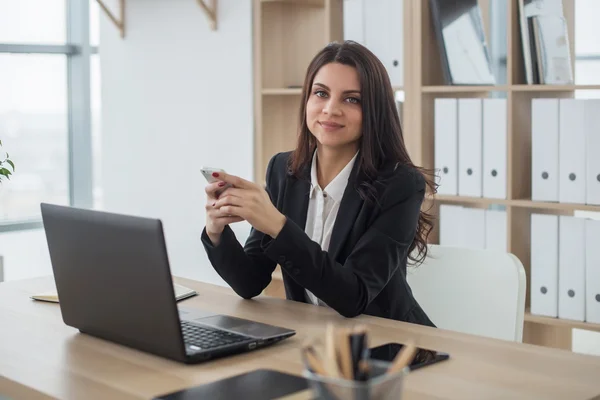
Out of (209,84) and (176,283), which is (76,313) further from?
(209,84)

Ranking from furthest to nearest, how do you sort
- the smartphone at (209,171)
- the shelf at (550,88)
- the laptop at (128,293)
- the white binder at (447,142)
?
the white binder at (447,142), the shelf at (550,88), the smartphone at (209,171), the laptop at (128,293)

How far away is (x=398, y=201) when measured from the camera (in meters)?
1.95

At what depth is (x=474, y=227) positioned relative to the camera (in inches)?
→ 124

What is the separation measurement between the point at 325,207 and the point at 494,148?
1172 mm

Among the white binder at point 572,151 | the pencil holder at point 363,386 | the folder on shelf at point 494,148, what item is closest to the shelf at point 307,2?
the folder on shelf at point 494,148

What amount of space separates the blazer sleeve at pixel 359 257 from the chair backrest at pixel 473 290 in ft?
0.32

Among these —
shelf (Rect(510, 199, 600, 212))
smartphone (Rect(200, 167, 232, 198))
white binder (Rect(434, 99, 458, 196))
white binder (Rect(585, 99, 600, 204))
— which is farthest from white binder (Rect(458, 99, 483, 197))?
smartphone (Rect(200, 167, 232, 198))

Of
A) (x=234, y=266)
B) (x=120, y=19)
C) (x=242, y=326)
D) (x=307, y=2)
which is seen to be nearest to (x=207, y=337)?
(x=242, y=326)

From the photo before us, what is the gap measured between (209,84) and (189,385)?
273 cm

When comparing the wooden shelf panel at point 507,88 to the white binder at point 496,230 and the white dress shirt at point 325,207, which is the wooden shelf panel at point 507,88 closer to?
the white binder at point 496,230

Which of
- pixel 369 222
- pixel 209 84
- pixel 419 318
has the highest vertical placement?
pixel 209 84

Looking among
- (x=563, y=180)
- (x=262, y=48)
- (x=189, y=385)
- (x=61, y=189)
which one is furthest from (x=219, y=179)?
(x=61, y=189)

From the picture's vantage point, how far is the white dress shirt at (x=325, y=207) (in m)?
2.05

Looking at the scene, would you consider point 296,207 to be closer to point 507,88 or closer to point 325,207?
point 325,207
